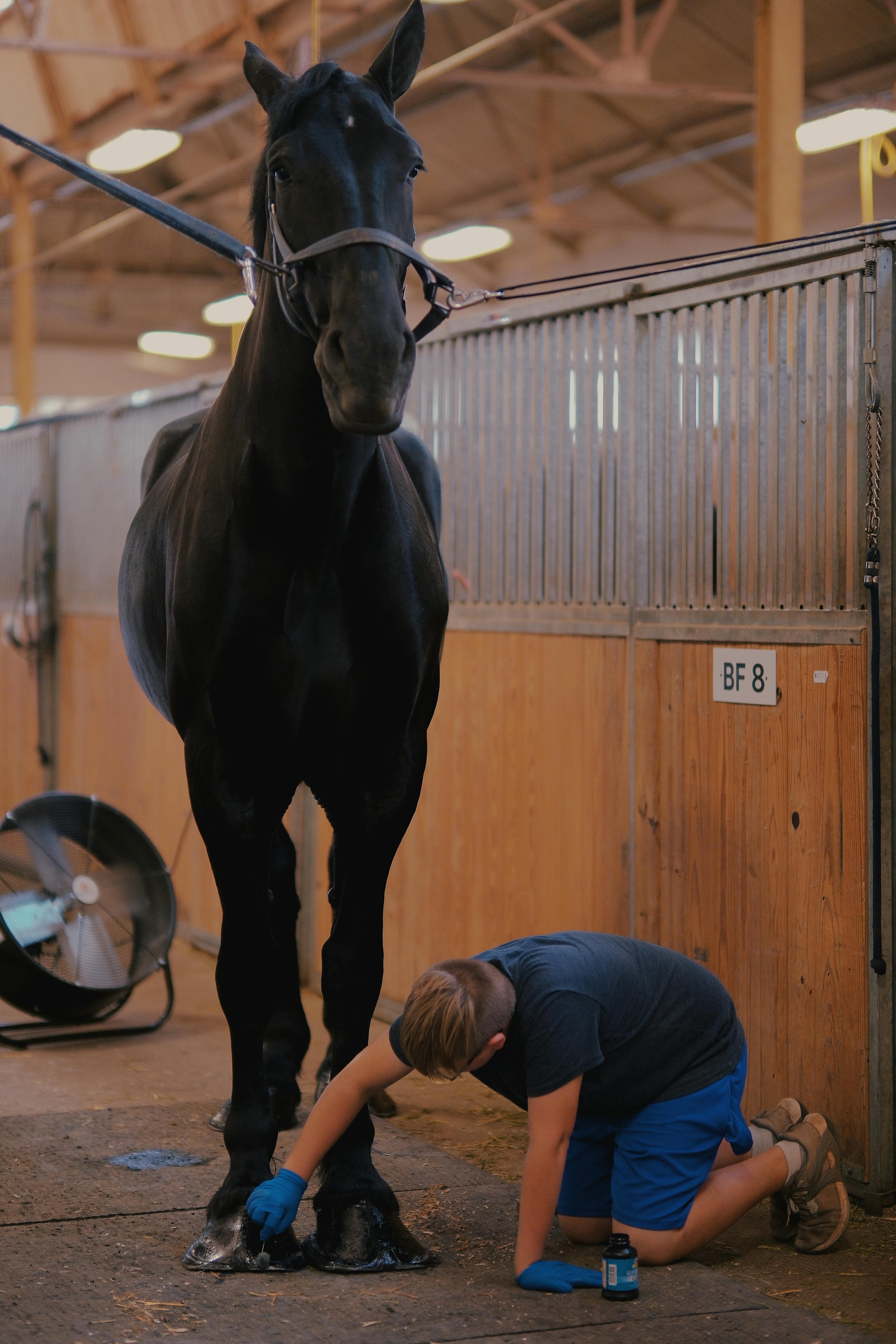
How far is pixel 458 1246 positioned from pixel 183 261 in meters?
20.0

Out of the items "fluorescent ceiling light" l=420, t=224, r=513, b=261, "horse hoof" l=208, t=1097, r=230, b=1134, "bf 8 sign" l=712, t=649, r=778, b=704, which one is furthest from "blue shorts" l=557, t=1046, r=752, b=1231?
"fluorescent ceiling light" l=420, t=224, r=513, b=261

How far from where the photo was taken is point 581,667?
4.05m

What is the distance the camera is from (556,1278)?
8.29ft

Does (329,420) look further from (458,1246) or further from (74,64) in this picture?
(74,64)

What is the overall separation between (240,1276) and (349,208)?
6.18ft

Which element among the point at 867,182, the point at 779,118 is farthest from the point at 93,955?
the point at 779,118

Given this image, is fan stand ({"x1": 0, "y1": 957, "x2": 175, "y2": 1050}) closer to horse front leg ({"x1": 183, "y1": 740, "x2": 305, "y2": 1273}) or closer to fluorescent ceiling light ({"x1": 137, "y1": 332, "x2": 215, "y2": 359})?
horse front leg ({"x1": 183, "y1": 740, "x2": 305, "y2": 1273})


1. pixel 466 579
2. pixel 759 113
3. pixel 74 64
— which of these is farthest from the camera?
pixel 74 64

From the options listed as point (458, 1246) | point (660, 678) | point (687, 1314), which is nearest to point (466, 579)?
point (660, 678)

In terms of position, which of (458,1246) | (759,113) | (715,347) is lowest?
(458,1246)

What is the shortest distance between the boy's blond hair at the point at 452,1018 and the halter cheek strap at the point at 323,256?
43.9 inches

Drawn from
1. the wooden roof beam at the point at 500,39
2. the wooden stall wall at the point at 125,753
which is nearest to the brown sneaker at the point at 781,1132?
the wooden stall wall at the point at 125,753

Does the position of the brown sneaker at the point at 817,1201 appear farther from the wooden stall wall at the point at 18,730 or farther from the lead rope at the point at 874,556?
the wooden stall wall at the point at 18,730

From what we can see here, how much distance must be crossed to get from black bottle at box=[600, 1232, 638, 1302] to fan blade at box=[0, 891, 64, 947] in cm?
261
